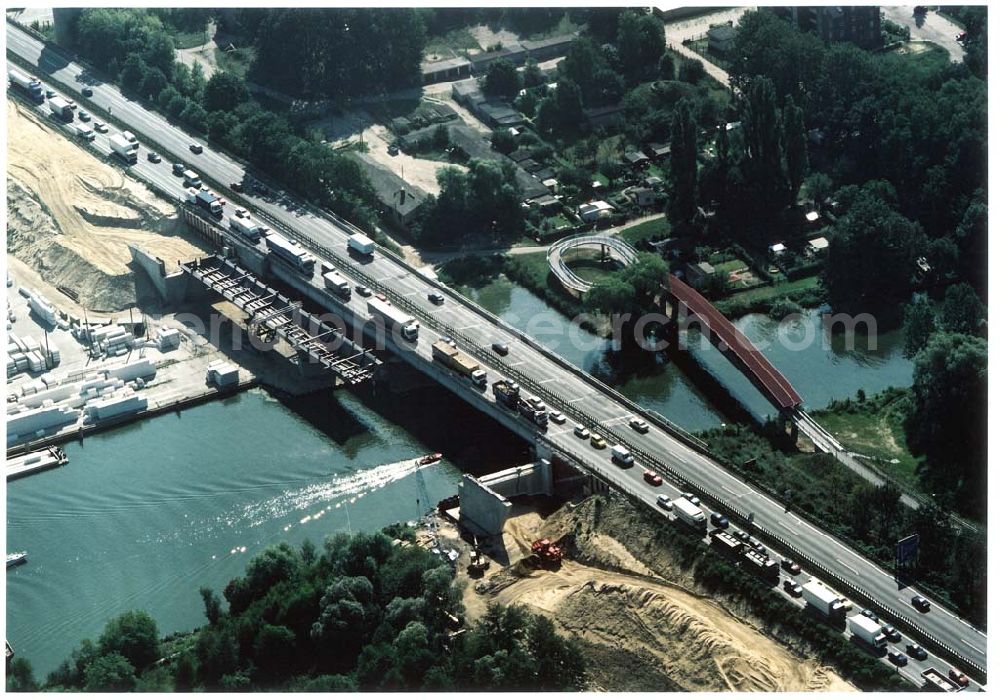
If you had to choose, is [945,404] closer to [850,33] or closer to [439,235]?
[439,235]

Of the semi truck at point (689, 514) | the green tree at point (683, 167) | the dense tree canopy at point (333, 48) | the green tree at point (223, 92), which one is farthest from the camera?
the dense tree canopy at point (333, 48)

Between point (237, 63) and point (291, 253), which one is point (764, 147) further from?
point (237, 63)

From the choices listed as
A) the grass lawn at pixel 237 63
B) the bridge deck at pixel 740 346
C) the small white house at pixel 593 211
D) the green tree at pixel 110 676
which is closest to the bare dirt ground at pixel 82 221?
the grass lawn at pixel 237 63

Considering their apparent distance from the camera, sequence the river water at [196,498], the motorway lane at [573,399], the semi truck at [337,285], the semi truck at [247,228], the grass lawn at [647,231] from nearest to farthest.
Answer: the motorway lane at [573,399] < the river water at [196,498] < the semi truck at [337,285] < the semi truck at [247,228] < the grass lawn at [647,231]

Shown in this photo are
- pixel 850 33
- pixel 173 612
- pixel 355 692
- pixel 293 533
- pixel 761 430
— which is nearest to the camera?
pixel 355 692

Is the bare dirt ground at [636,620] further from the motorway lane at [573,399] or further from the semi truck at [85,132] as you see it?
the semi truck at [85,132]

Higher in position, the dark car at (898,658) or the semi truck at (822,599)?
the semi truck at (822,599)

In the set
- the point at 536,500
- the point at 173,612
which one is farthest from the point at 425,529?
the point at 173,612

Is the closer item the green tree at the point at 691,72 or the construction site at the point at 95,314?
the construction site at the point at 95,314
